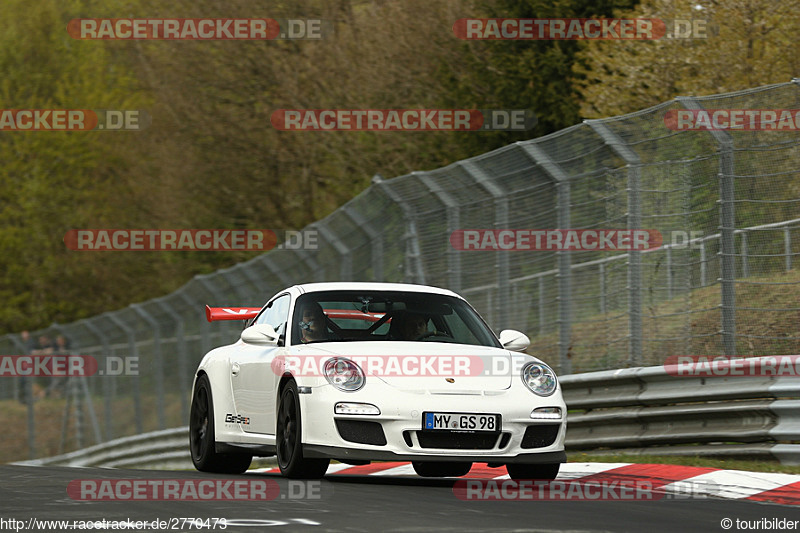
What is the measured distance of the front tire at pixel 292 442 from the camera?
9.39 meters

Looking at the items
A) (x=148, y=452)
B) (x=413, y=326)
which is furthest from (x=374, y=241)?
(x=413, y=326)

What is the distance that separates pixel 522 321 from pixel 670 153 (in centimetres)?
268

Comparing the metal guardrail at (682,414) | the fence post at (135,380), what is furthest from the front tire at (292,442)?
the fence post at (135,380)

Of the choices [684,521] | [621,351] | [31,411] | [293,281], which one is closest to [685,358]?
[621,351]

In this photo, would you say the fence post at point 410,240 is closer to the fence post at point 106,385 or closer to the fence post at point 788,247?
the fence post at point 788,247

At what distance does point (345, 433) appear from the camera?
30.1 ft

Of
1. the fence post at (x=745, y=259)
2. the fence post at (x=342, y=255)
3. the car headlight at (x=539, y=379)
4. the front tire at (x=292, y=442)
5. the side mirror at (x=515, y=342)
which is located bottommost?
the front tire at (x=292, y=442)

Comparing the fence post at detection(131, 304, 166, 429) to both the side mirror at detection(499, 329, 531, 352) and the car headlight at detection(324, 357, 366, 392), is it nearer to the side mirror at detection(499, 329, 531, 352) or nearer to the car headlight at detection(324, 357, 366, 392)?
the side mirror at detection(499, 329, 531, 352)

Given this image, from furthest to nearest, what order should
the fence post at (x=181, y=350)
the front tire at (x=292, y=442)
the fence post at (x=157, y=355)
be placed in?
1. the fence post at (x=157, y=355)
2. the fence post at (x=181, y=350)
3. the front tire at (x=292, y=442)

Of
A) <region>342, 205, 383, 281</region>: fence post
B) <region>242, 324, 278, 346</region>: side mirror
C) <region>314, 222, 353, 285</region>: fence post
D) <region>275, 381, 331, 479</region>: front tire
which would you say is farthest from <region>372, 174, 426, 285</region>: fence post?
<region>275, 381, 331, 479</region>: front tire

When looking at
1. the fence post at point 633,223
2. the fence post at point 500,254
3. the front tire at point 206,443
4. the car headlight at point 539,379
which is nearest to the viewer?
the car headlight at point 539,379

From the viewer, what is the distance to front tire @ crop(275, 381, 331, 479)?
9391mm

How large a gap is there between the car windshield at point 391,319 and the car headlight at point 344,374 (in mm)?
685

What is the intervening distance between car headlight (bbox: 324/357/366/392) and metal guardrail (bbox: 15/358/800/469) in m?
2.57
